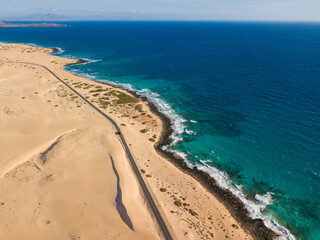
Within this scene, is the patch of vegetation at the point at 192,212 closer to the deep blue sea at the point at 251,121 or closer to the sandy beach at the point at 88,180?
the sandy beach at the point at 88,180

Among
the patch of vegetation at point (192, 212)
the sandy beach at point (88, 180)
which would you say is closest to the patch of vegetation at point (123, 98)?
the sandy beach at point (88, 180)

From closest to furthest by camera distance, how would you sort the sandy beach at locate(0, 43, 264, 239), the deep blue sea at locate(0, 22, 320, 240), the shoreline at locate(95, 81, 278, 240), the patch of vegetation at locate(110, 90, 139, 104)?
the sandy beach at locate(0, 43, 264, 239) → the shoreline at locate(95, 81, 278, 240) → the deep blue sea at locate(0, 22, 320, 240) → the patch of vegetation at locate(110, 90, 139, 104)

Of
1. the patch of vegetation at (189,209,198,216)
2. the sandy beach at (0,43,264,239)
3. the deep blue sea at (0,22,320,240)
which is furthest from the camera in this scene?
the deep blue sea at (0,22,320,240)

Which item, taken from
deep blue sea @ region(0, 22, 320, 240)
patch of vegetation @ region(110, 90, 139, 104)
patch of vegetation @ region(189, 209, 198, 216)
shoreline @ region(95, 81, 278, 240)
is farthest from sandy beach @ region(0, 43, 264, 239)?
deep blue sea @ region(0, 22, 320, 240)

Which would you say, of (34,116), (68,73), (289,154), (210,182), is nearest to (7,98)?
(34,116)

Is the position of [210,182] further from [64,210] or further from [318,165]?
[64,210]

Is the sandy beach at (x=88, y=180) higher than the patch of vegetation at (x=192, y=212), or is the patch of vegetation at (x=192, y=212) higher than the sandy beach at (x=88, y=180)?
the patch of vegetation at (x=192, y=212)

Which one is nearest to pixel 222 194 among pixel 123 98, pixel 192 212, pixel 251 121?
pixel 192 212

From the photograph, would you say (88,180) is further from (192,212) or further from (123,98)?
(123,98)

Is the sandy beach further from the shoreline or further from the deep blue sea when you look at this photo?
the deep blue sea
